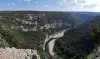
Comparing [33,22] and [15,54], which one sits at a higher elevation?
[15,54]

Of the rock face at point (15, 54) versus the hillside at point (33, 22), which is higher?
the rock face at point (15, 54)

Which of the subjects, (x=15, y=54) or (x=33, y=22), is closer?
(x=15, y=54)

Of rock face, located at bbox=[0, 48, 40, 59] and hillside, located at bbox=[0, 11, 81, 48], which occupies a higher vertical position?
rock face, located at bbox=[0, 48, 40, 59]

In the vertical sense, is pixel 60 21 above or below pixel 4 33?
below

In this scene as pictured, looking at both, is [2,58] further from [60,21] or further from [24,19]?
[60,21]

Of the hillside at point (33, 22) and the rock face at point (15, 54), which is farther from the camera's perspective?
the hillside at point (33, 22)

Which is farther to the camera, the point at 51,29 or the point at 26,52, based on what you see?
the point at 51,29

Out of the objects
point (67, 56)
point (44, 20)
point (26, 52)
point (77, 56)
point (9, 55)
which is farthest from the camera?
point (44, 20)

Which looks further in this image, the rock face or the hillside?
the hillside

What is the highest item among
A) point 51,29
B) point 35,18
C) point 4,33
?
point 4,33

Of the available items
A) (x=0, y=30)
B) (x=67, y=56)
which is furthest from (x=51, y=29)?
(x=0, y=30)

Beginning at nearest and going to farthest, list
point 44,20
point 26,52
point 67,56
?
point 26,52, point 67,56, point 44,20
